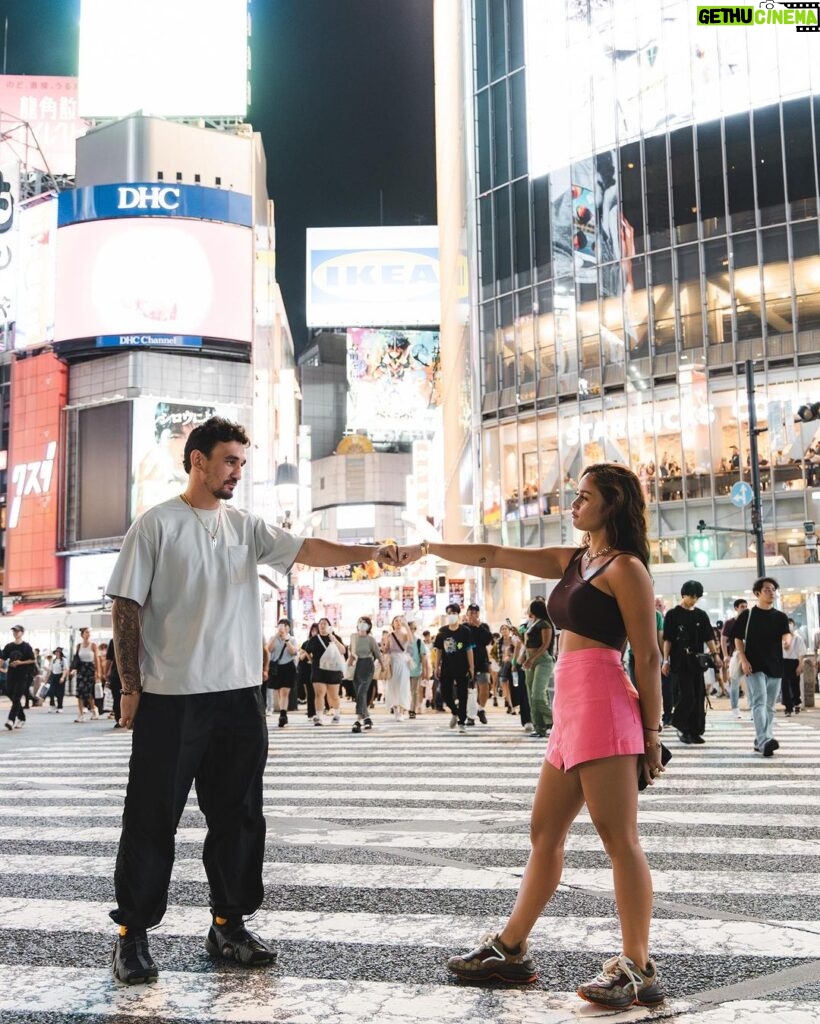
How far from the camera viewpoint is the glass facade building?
38.2 m

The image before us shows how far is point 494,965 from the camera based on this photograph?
12.3 feet

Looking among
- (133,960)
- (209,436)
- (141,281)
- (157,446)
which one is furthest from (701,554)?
(141,281)

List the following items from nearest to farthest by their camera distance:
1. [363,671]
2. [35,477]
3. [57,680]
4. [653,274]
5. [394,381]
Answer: [363,671] < [57,680] < [653,274] < [35,477] < [394,381]

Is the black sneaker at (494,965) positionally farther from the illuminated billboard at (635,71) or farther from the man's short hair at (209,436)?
the illuminated billboard at (635,71)

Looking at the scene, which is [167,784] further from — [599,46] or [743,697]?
[599,46]

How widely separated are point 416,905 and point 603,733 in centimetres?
175

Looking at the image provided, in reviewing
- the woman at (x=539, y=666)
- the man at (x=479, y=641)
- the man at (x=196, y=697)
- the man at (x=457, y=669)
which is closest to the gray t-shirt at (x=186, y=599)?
the man at (x=196, y=697)

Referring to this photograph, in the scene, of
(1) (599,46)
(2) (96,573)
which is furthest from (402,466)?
(1) (599,46)

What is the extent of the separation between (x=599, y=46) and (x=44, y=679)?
34.2m

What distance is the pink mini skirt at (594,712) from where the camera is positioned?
3658 millimetres

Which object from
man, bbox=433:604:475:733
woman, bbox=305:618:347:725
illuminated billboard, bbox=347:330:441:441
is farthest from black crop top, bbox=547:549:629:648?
illuminated billboard, bbox=347:330:441:441

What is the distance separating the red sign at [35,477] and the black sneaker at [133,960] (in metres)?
69.3

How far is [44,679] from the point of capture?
142 ft

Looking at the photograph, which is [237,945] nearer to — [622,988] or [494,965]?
[494,965]
